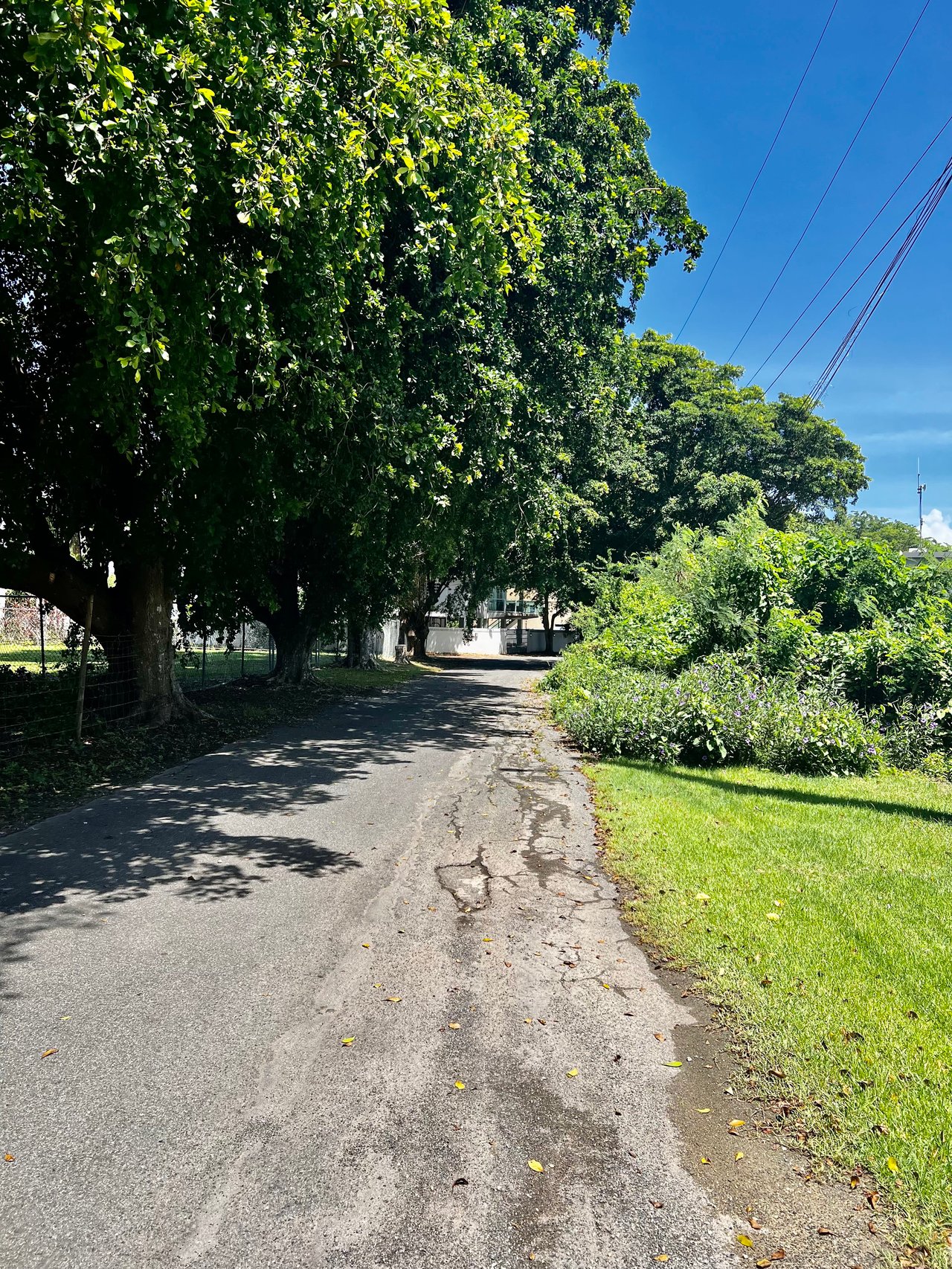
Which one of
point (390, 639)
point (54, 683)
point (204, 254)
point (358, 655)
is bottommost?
point (54, 683)

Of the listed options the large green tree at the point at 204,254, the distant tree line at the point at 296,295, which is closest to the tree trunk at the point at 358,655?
the distant tree line at the point at 296,295

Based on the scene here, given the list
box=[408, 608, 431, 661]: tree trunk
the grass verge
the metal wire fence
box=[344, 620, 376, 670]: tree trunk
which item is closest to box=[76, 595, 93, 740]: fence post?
the metal wire fence

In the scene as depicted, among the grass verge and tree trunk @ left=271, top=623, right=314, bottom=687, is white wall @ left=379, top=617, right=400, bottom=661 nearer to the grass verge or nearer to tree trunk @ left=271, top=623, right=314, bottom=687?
tree trunk @ left=271, top=623, right=314, bottom=687

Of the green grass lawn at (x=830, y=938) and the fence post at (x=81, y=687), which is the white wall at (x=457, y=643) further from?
the green grass lawn at (x=830, y=938)

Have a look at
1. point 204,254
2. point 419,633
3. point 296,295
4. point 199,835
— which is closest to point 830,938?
point 199,835

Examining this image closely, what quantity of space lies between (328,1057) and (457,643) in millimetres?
49445

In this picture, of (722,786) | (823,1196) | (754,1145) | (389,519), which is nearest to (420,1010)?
(754,1145)

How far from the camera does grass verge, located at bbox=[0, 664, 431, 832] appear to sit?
810 cm

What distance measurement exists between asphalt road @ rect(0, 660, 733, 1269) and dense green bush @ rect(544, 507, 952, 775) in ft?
14.9

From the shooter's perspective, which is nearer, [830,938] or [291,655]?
[830,938]

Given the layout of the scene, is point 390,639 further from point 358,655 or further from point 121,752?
point 121,752

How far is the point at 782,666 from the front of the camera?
12.6 metres

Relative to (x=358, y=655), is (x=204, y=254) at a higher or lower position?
higher

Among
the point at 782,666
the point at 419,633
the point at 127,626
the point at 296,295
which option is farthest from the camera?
the point at 419,633
